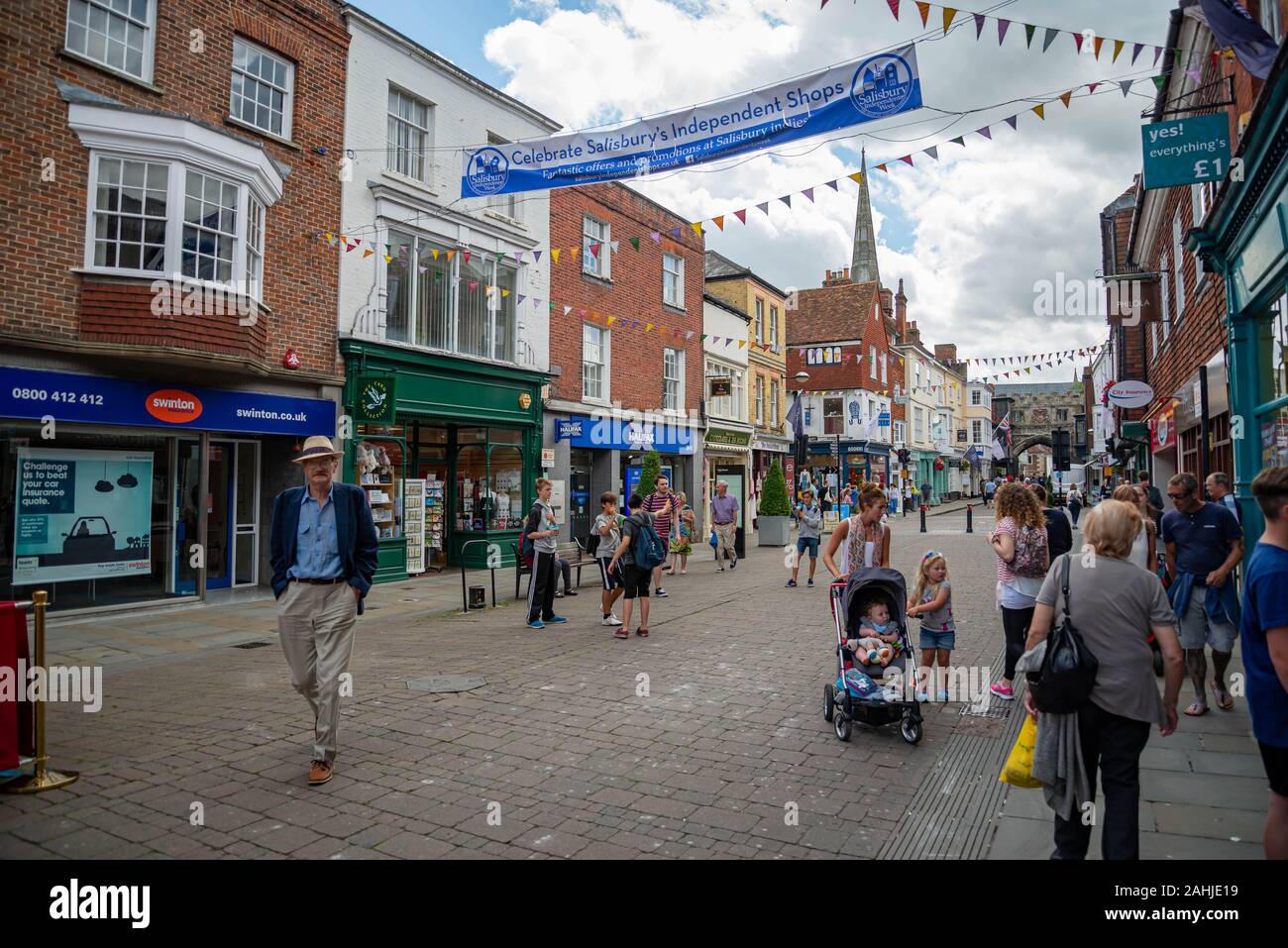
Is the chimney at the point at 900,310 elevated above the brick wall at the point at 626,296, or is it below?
above

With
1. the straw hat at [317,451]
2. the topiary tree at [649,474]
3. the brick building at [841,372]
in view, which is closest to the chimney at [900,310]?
the brick building at [841,372]

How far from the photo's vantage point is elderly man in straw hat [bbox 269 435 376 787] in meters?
5.03

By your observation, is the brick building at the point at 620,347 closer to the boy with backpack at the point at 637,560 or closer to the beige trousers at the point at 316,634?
the boy with backpack at the point at 637,560

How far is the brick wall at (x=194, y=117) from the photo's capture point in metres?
9.99

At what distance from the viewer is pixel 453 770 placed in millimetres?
4977

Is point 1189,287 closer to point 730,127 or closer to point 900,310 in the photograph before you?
point 730,127

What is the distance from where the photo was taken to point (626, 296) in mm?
21875

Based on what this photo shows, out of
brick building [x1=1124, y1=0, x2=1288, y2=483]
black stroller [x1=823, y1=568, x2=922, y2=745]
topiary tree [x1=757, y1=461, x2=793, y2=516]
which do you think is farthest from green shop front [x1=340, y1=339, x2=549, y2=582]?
brick building [x1=1124, y1=0, x2=1288, y2=483]

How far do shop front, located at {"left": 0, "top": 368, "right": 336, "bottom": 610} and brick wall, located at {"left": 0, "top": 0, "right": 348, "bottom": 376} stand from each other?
790mm

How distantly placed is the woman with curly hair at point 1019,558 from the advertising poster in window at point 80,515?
1143 cm

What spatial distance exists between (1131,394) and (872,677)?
1502 centimetres

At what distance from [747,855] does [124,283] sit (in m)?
11.2

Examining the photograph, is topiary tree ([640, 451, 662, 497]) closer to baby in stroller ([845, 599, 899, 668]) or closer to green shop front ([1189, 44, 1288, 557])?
green shop front ([1189, 44, 1288, 557])
